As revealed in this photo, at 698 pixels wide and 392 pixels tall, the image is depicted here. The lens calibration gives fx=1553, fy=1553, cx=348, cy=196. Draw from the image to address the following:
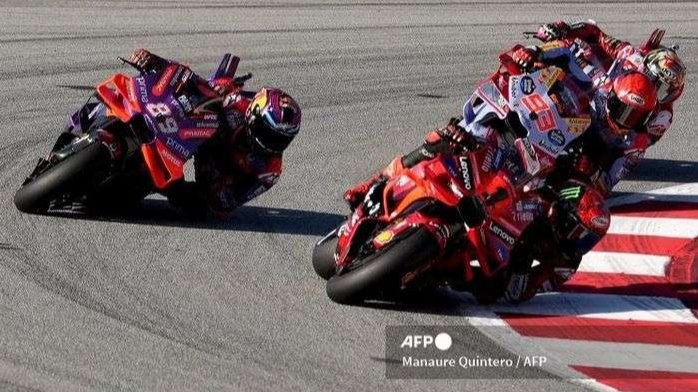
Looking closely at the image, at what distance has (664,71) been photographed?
498 inches

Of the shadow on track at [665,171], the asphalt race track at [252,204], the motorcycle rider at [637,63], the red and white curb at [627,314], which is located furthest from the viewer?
the shadow on track at [665,171]

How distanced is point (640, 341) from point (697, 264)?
201cm

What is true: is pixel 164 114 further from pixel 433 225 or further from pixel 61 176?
pixel 433 225

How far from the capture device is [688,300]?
397 inches

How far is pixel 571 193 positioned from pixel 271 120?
229 cm

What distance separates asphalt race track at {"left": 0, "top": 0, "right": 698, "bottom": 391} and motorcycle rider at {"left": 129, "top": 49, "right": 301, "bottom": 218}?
0.60 ft

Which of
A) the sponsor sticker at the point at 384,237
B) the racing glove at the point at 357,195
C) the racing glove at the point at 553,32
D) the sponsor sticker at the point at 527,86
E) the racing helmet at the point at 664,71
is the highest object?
the sponsor sticker at the point at 527,86

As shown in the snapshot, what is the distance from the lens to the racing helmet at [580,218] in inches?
377

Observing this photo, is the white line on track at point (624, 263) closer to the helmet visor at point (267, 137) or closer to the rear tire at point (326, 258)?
the rear tire at point (326, 258)

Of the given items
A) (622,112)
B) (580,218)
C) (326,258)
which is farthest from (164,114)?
(622,112)

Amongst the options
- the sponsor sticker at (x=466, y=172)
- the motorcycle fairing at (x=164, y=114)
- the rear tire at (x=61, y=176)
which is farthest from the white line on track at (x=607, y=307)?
the rear tire at (x=61, y=176)

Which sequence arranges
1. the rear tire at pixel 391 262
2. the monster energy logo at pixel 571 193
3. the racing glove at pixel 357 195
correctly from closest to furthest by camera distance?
the rear tire at pixel 391 262 → the monster energy logo at pixel 571 193 → the racing glove at pixel 357 195

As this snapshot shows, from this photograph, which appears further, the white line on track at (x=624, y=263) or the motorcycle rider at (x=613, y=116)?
the motorcycle rider at (x=613, y=116)

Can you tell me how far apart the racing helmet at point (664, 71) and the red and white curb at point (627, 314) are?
1180mm
